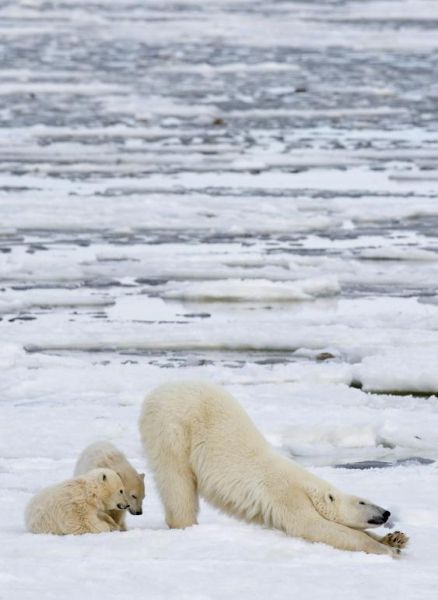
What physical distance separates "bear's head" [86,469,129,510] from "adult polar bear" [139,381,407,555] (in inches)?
5.5

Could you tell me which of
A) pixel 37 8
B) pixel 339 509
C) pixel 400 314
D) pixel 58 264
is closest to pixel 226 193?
pixel 58 264

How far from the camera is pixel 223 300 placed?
8.74m

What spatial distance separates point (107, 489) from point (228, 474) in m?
0.40

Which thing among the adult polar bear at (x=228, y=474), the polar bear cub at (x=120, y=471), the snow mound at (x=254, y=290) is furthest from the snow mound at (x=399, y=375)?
the adult polar bear at (x=228, y=474)

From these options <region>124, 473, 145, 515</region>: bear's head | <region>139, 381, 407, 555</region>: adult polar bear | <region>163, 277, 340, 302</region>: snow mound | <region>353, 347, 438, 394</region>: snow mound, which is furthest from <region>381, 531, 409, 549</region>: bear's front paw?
<region>163, 277, 340, 302</region>: snow mound

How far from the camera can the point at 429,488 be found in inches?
197

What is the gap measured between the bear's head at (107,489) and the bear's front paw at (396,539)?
856mm

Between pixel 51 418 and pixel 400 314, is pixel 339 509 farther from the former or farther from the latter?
pixel 400 314

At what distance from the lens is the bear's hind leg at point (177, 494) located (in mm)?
4371

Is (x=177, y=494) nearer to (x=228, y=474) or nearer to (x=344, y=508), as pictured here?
(x=228, y=474)

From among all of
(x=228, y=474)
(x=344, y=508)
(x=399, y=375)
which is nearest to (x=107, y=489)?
(x=228, y=474)

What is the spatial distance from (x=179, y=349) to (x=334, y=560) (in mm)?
3574

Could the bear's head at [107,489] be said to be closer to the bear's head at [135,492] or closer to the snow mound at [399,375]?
the bear's head at [135,492]

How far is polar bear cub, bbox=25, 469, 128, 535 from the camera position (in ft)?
14.3
